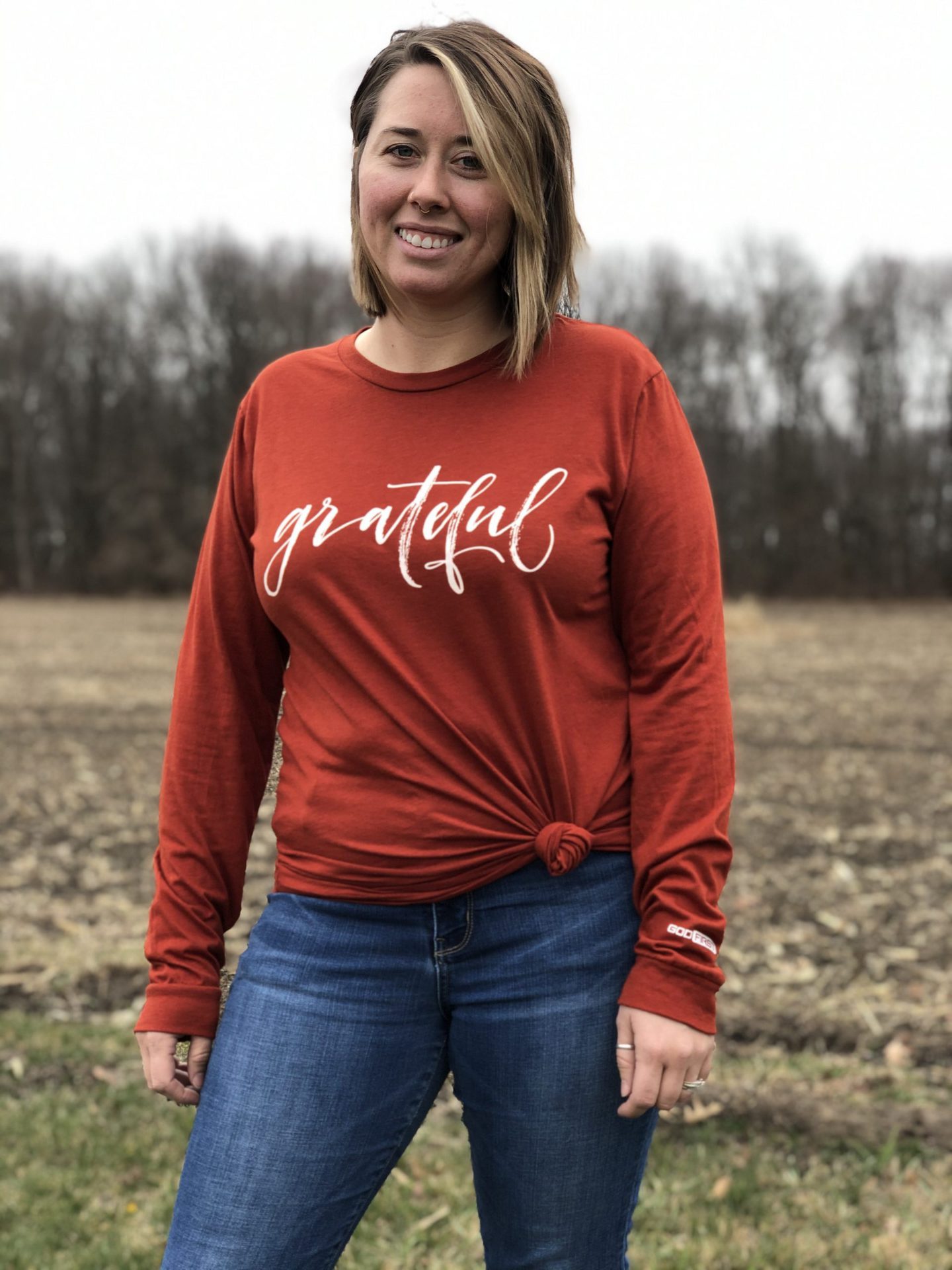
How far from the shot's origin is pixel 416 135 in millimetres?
1768

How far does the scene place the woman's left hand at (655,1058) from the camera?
1645 mm

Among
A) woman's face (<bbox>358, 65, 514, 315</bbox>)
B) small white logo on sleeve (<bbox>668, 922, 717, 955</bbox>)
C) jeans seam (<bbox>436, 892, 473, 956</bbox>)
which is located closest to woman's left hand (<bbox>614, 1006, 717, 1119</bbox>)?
small white logo on sleeve (<bbox>668, 922, 717, 955</bbox>)

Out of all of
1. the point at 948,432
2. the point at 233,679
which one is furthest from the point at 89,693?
the point at 948,432

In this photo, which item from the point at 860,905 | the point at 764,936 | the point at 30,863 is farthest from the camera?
the point at 30,863

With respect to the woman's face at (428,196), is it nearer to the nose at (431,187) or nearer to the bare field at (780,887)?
the nose at (431,187)

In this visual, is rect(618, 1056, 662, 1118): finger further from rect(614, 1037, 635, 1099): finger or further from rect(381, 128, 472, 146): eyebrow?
rect(381, 128, 472, 146): eyebrow

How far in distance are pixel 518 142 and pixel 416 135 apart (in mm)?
146

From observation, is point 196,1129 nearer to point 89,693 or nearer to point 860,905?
point 860,905

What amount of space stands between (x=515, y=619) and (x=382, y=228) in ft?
2.00

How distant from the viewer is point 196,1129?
5.58ft

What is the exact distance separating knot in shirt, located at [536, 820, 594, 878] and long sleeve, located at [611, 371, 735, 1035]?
8 cm

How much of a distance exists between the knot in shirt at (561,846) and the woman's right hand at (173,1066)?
566mm

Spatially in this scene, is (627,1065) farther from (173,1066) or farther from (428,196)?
(428,196)

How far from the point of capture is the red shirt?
5.58ft
